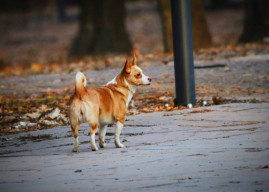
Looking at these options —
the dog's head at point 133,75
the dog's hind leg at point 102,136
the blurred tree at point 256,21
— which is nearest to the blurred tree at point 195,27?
the blurred tree at point 256,21

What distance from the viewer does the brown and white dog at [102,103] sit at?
735 cm

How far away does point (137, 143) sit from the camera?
782 centimetres

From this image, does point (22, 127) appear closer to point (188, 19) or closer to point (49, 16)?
point (188, 19)

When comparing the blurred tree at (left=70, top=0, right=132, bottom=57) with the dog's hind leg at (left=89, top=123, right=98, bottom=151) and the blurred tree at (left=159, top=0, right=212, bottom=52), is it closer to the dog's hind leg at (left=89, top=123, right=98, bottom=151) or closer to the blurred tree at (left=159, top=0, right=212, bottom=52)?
the blurred tree at (left=159, top=0, right=212, bottom=52)

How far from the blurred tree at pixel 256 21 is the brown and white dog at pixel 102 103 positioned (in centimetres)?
1404

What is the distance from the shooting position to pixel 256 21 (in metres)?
22.1

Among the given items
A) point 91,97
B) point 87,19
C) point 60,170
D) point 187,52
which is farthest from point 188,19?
point 87,19

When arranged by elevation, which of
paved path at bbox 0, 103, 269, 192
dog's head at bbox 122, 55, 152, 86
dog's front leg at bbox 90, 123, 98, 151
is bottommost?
paved path at bbox 0, 103, 269, 192

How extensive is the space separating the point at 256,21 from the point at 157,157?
15849 millimetres

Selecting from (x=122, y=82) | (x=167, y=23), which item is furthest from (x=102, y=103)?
(x=167, y=23)

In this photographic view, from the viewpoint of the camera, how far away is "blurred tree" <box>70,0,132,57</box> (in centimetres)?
2409

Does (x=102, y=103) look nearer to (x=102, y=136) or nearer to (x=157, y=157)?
(x=102, y=136)

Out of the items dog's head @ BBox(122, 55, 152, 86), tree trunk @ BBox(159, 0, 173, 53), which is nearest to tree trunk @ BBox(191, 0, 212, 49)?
tree trunk @ BBox(159, 0, 173, 53)

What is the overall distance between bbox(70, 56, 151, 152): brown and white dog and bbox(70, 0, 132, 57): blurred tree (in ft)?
50.6
